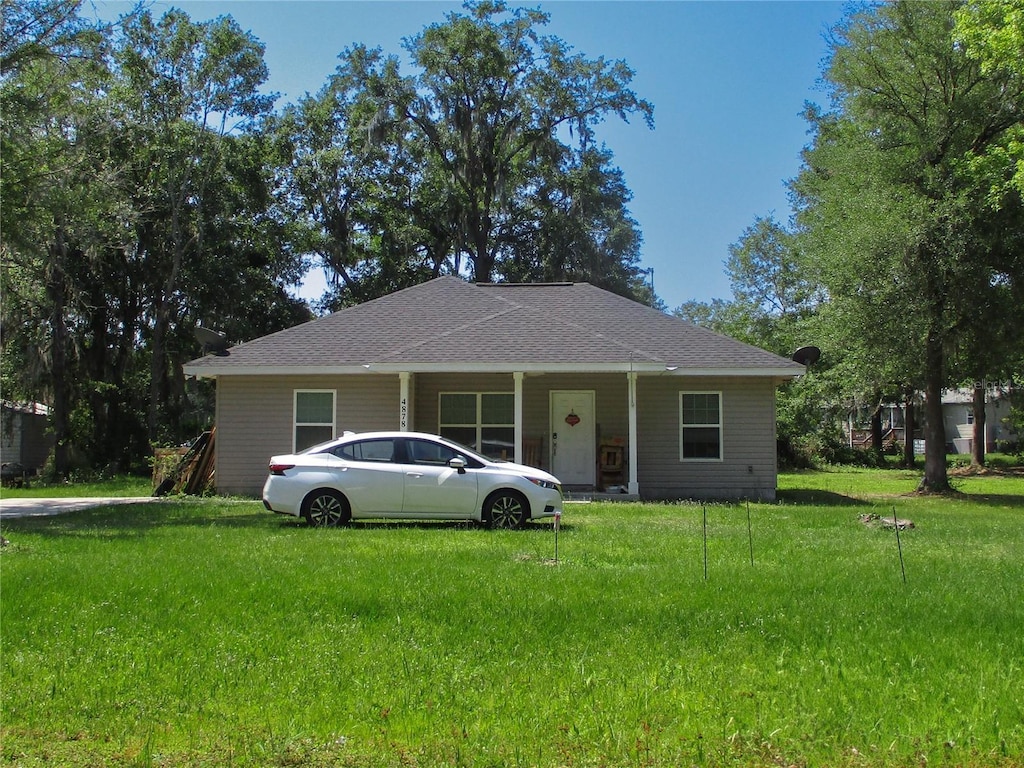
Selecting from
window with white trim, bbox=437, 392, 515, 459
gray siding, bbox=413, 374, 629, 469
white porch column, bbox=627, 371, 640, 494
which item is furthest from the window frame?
window with white trim, bbox=437, 392, 515, 459

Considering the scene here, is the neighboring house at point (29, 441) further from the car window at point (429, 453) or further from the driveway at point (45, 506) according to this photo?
the car window at point (429, 453)

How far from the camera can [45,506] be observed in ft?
55.4

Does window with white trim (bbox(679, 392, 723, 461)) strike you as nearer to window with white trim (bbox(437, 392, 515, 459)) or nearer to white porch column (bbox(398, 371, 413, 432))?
window with white trim (bbox(437, 392, 515, 459))

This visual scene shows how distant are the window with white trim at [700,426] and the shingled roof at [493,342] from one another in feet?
3.12

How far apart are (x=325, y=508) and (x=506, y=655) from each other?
7.27 m

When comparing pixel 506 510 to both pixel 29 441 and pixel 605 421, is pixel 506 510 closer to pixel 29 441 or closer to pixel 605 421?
pixel 605 421

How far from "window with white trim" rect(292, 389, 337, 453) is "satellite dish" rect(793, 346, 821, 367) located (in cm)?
995

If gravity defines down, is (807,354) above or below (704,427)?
above

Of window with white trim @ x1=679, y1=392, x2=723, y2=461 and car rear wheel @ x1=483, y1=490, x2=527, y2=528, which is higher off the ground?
window with white trim @ x1=679, y1=392, x2=723, y2=461

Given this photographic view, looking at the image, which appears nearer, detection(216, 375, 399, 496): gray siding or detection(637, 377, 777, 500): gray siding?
detection(637, 377, 777, 500): gray siding

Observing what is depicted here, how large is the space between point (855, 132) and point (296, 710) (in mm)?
21041

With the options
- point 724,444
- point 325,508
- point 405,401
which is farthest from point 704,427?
point 325,508

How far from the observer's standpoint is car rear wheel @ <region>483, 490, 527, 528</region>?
41.3 feet

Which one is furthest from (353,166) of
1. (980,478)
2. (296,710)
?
(296,710)
